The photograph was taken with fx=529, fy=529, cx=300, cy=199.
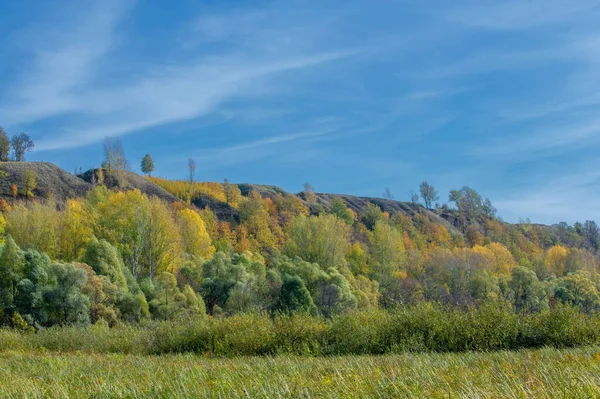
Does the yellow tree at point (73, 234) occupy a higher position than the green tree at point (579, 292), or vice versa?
the yellow tree at point (73, 234)

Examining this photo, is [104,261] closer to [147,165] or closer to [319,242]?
[319,242]

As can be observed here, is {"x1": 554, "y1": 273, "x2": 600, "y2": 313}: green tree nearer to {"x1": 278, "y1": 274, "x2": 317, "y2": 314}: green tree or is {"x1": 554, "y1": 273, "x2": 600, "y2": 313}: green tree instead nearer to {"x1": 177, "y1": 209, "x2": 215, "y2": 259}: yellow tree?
{"x1": 278, "y1": 274, "x2": 317, "y2": 314}: green tree

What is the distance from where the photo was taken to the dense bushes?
2308cm

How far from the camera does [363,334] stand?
80.2ft

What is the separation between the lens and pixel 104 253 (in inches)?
1953

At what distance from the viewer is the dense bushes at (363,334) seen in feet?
75.7

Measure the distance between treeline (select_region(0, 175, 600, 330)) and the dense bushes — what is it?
1.97 meters

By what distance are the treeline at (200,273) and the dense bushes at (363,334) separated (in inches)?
77.4

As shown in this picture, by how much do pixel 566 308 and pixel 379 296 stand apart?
46.0m

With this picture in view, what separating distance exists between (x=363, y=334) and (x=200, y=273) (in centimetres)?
3642

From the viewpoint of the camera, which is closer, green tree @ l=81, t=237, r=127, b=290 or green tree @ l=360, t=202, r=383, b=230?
green tree @ l=81, t=237, r=127, b=290

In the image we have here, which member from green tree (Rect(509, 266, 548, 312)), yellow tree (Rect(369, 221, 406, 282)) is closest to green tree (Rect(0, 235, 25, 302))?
green tree (Rect(509, 266, 548, 312))

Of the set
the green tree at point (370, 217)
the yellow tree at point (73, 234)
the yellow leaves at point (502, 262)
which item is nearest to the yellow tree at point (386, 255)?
the yellow leaves at point (502, 262)

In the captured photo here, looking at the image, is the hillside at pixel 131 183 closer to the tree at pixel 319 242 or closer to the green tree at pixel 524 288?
the tree at pixel 319 242
